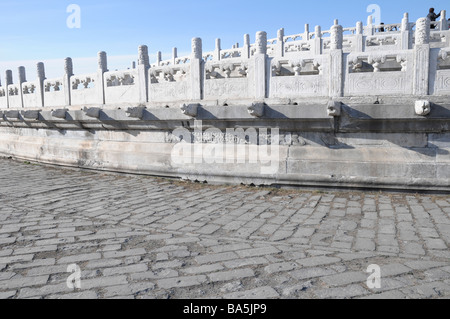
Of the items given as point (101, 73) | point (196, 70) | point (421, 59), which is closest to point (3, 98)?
point (101, 73)

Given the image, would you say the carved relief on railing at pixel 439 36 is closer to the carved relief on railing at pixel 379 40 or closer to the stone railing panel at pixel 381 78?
the carved relief on railing at pixel 379 40

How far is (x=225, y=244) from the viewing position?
378 cm

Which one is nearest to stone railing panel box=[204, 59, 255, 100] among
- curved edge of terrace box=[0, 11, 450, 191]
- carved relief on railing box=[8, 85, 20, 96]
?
curved edge of terrace box=[0, 11, 450, 191]

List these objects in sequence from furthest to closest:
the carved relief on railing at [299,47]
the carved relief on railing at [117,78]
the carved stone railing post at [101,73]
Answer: the carved relief on railing at [299,47] < the carved stone railing post at [101,73] < the carved relief on railing at [117,78]

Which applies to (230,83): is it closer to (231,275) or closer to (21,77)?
(231,275)

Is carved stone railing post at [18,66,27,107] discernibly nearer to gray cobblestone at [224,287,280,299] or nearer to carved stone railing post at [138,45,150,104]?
carved stone railing post at [138,45,150,104]

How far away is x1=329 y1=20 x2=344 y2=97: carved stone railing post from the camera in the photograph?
6.07 m

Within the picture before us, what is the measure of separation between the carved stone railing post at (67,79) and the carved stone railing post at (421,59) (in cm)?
844

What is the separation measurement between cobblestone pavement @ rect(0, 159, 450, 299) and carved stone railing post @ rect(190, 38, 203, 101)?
2.14 meters

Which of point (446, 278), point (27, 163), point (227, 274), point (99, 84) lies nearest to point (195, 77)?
point (99, 84)

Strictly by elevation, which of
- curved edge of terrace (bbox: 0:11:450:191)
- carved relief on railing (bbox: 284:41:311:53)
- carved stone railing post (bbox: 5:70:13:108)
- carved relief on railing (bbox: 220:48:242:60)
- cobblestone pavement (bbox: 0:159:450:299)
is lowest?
cobblestone pavement (bbox: 0:159:450:299)

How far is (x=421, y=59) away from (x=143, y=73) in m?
5.44

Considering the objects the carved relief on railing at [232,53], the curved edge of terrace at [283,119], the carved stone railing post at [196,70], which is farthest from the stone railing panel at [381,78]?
the carved relief on railing at [232,53]

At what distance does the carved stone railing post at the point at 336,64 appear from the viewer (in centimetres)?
607
